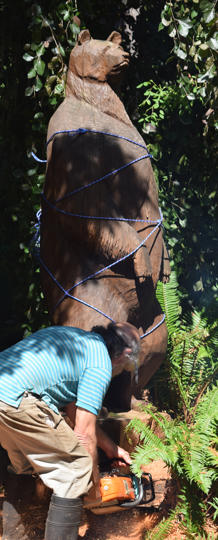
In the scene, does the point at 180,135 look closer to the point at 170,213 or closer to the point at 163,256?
the point at 170,213

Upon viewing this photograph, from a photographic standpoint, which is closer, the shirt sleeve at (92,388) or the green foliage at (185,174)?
the shirt sleeve at (92,388)

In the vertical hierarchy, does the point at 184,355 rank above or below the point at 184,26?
below

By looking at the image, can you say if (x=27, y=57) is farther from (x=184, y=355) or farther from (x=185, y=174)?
(x=184, y=355)

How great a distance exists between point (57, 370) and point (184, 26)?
318cm

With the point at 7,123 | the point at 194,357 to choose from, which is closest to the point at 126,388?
the point at 194,357

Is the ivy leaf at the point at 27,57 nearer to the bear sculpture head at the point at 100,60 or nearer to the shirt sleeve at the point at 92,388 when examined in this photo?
the bear sculpture head at the point at 100,60

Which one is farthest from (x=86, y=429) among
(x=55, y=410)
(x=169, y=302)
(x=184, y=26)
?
(x=184, y=26)

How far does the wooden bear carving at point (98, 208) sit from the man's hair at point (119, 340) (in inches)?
12.1

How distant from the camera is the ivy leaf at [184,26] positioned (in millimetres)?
5000

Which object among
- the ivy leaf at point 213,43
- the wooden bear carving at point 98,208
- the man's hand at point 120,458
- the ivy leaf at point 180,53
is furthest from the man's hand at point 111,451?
the ivy leaf at point 180,53

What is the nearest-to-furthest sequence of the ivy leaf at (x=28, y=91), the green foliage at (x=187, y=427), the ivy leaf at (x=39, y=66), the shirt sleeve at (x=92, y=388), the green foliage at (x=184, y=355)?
the shirt sleeve at (x=92, y=388) → the green foliage at (x=187, y=427) → the ivy leaf at (x=39, y=66) → the ivy leaf at (x=28, y=91) → the green foliage at (x=184, y=355)

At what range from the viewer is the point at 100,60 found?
4.19 meters

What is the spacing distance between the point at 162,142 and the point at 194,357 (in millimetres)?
2417

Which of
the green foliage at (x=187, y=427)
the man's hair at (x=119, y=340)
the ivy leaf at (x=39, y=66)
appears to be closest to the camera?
the man's hair at (x=119, y=340)
